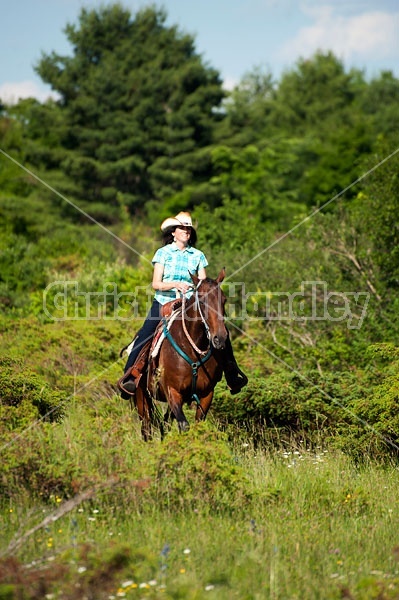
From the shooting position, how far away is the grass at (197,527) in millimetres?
5867

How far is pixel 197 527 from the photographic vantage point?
732 cm

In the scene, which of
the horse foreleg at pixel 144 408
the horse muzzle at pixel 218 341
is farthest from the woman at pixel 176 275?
the horse muzzle at pixel 218 341

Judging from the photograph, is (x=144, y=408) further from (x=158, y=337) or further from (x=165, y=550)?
(x=165, y=550)

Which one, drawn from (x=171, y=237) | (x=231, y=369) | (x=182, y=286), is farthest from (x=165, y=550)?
(x=171, y=237)

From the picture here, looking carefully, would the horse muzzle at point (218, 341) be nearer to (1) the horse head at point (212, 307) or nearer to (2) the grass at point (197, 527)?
(1) the horse head at point (212, 307)

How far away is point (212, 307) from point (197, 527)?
2876 millimetres

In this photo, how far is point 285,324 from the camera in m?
18.6

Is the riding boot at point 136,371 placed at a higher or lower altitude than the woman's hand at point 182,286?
lower

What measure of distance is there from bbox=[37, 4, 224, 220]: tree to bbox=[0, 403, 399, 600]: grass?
40.2 m

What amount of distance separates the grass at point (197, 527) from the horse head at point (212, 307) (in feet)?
3.33

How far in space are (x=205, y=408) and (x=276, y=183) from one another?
1590 inches

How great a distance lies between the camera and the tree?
49250 millimetres

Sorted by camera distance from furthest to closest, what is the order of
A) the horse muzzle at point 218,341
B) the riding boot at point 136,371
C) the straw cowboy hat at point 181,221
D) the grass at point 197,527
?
the riding boot at point 136,371
the straw cowboy hat at point 181,221
the horse muzzle at point 218,341
the grass at point 197,527

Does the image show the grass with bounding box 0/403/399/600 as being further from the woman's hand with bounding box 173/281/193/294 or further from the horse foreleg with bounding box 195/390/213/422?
the woman's hand with bounding box 173/281/193/294
